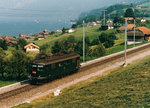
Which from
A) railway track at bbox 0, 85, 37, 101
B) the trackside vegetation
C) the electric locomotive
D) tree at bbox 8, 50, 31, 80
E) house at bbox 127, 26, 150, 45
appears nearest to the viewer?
the trackside vegetation

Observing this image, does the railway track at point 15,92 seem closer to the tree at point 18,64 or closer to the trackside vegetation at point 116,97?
the trackside vegetation at point 116,97

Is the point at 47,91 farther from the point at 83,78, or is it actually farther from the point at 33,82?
the point at 83,78

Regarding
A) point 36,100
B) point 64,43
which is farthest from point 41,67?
point 64,43

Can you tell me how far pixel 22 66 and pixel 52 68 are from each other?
19.3ft

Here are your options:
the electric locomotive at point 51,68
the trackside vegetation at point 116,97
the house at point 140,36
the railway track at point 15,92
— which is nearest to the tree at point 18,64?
the electric locomotive at point 51,68

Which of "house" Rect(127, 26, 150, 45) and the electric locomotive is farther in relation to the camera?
"house" Rect(127, 26, 150, 45)

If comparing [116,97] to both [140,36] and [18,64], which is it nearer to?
[18,64]

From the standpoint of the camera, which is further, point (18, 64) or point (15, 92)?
point (18, 64)

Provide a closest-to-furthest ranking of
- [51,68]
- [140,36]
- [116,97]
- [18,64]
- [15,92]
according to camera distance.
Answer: [116,97], [15,92], [51,68], [18,64], [140,36]

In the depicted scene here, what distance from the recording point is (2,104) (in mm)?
20469

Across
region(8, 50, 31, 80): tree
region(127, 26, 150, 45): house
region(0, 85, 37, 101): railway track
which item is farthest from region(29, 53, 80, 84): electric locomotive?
region(127, 26, 150, 45): house

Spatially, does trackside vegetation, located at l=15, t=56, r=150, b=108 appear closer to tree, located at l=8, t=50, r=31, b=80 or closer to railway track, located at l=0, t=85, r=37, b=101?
railway track, located at l=0, t=85, r=37, b=101

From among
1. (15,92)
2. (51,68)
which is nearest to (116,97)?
(51,68)

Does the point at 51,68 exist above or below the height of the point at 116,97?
above
